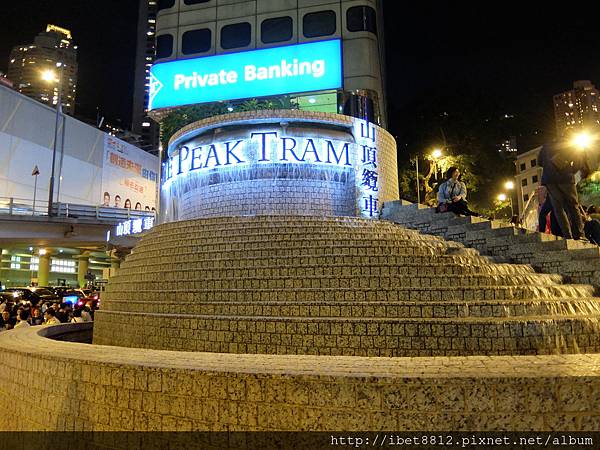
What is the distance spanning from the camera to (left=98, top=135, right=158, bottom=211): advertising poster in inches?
1567

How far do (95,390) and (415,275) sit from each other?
193 inches

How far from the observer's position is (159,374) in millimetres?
3684

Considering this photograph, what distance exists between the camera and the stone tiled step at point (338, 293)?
6.51m

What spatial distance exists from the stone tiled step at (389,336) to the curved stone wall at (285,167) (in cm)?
791

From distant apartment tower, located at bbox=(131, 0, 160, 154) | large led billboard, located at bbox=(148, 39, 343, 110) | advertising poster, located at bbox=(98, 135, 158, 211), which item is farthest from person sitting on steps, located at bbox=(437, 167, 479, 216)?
distant apartment tower, located at bbox=(131, 0, 160, 154)

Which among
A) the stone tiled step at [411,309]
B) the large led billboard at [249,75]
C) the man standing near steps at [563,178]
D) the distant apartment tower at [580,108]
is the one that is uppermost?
the distant apartment tower at [580,108]

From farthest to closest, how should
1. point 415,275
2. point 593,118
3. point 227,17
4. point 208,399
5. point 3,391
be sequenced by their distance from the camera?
point 593,118 → point 227,17 → point 415,275 → point 3,391 → point 208,399

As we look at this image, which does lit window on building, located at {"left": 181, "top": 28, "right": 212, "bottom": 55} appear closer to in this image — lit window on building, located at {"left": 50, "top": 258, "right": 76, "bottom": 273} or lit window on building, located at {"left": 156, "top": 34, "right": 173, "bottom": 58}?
lit window on building, located at {"left": 156, "top": 34, "right": 173, "bottom": 58}

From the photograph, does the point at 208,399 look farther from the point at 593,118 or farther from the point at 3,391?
the point at 593,118

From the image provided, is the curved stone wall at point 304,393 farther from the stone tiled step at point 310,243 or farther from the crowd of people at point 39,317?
the crowd of people at point 39,317

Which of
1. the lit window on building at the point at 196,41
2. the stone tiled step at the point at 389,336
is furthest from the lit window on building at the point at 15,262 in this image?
the stone tiled step at the point at 389,336

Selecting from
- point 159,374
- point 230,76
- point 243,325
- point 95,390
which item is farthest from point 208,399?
point 230,76

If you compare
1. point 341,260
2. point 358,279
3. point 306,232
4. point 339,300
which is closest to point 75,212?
point 306,232

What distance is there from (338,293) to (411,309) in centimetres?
115
